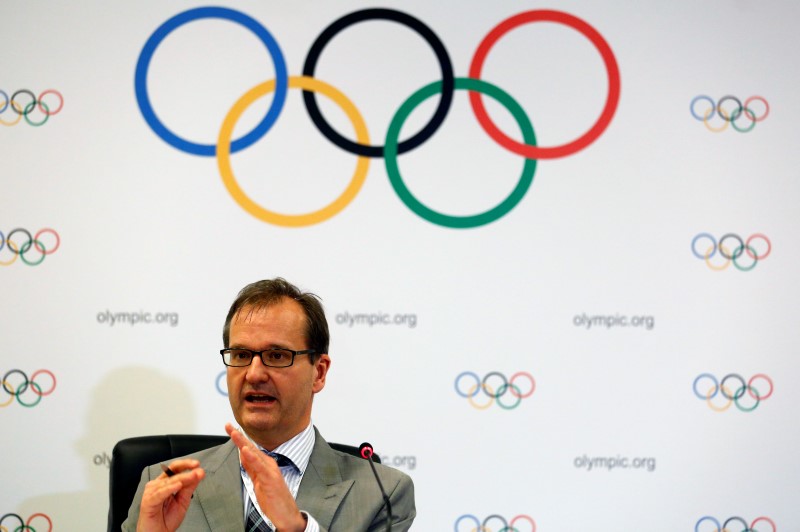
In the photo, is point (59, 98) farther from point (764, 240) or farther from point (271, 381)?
point (764, 240)

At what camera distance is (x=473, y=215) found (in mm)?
3869

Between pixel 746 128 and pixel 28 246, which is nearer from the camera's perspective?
pixel 28 246

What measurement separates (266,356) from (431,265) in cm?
142

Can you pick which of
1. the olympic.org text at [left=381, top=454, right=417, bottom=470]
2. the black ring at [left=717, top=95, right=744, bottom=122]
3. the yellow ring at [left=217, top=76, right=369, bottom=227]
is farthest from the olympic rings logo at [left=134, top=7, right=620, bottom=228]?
the olympic.org text at [left=381, top=454, right=417, bottom=470]

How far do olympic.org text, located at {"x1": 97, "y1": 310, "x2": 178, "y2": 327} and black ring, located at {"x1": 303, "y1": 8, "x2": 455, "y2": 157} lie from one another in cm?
105

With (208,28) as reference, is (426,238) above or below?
below

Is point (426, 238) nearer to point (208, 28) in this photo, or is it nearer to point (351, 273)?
point (351, 273)

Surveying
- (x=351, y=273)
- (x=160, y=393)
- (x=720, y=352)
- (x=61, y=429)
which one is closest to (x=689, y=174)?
→ (x=720, y=352)

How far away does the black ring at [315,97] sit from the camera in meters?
3.87

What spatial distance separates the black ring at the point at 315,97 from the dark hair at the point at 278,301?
51.3 inches

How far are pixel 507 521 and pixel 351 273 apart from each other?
4.19ft

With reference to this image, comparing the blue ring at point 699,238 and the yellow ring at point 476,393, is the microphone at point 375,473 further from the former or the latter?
the blue ring at point 699,238

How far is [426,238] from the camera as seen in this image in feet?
12.7

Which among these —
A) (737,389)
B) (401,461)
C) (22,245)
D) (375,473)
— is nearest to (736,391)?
(737,389)
